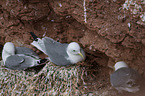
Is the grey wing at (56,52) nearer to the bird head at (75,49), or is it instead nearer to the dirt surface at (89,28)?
the bird head at (75,49)

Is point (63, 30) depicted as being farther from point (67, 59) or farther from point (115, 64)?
point (115, 64)

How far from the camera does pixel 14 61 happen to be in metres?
3.72

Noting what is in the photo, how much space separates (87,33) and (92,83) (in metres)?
0.86

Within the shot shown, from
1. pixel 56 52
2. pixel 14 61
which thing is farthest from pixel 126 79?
pixel 14 61

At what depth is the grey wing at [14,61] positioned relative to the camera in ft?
12.1

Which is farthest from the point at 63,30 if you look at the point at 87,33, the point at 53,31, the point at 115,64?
the point at 115,64

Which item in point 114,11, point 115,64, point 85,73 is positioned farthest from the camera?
point 85,73

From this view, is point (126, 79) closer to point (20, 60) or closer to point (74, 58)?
A: point (74, 58)

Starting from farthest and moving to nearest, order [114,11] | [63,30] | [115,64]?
[63,30]
[115,64]
[114,11]

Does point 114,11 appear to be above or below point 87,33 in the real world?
above

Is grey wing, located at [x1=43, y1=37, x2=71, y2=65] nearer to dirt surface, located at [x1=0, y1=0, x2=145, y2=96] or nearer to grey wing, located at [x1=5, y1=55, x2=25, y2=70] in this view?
dirt surface, located at [x1=0, y1=0, x2=145, y2=96]

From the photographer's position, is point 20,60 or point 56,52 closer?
point 56,52

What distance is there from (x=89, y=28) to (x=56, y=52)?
28.1 inches

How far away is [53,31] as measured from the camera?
4.17 m
